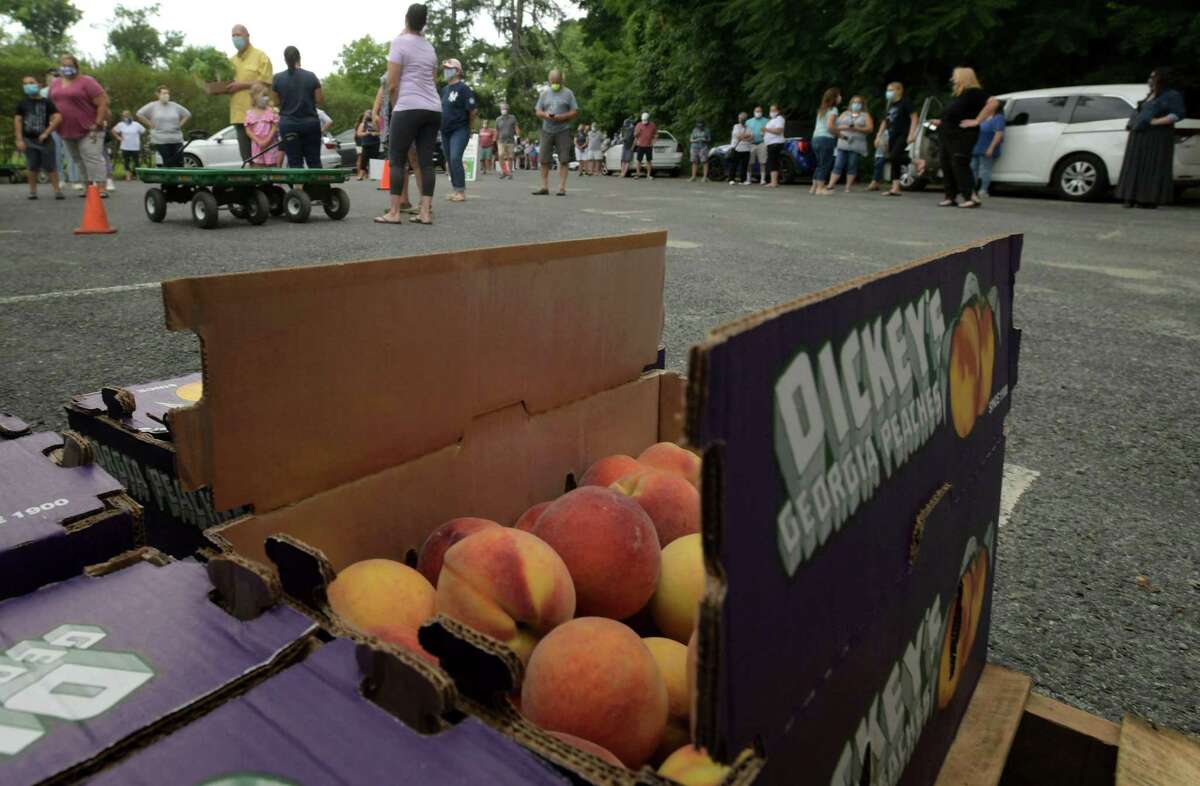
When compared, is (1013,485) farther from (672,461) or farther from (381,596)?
(381,596)

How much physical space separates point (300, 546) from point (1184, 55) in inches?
721

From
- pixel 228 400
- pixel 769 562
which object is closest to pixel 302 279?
pixel 228 400

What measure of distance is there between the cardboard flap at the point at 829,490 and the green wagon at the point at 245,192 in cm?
798

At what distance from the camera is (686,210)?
11.0 meters

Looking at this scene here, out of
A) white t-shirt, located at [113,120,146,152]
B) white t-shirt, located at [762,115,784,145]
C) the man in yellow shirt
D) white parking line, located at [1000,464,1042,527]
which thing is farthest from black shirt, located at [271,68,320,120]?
white t-shirt, located at [762,115,784,145]

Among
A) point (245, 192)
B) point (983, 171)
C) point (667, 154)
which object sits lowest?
point (245, 192)

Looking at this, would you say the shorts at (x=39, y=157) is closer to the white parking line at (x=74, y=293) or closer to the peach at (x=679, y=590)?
the white parking line at (x=74, y=293)

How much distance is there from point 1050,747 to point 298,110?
9.81 metres

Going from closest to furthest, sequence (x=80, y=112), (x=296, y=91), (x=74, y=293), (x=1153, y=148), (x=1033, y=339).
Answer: (x=1033, y=339) → (x=74, y=293) → (x=296, y=91) → (x=80, y=112) → (x=1153, y=148)

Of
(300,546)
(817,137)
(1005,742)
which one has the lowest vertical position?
(1005,742)

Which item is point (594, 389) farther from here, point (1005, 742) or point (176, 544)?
point (1005, 742)

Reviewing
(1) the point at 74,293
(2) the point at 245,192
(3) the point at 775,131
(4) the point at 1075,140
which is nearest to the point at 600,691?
(1) the point at 74,293

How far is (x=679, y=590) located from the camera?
1246 mm

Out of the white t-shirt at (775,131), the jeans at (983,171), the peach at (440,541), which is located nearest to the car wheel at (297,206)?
the peach at (440,541)
